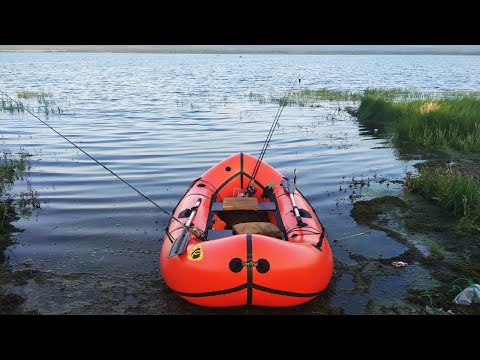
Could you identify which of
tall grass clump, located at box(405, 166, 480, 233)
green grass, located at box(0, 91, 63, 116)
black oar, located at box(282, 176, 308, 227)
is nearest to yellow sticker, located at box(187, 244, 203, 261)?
black oar, located at box(282, 176, 308, 227)

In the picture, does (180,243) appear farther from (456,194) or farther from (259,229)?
(456,194)

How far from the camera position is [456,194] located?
8461mm

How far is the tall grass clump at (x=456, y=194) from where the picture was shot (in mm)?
7773

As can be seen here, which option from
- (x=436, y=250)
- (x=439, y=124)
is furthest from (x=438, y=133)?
(x=436, y=250)

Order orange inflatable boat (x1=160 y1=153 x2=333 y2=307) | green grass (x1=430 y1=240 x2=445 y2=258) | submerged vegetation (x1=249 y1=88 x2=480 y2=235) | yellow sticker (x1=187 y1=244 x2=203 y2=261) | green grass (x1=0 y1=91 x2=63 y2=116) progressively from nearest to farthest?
orange inflatable boat (x1=160 y1=153 x2=333 y2=307) → yellow sticker (x1=187 y1=244 x2=203 y2=261) → green grass (x1=430 y1=240 x2=445 y2=258) → submerged vegetation (x1=249 y1=88 x2=480 y2=235) → green grass (x1=0 y1=91 x2=63 y2=116)

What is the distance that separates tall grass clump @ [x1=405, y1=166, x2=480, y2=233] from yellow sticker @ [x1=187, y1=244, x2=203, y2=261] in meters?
5.09

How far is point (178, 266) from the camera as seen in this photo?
558cm

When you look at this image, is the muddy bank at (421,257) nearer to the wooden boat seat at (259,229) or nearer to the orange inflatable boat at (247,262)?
the orange inflatable boat at (247,262)

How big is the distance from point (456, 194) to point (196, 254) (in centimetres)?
579

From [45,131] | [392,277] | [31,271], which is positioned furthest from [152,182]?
[45,131]

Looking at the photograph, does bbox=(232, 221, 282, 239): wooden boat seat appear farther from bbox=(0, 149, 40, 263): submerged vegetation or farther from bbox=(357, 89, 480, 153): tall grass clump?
bbox=(357, 89, 480, 153): tall grass clump

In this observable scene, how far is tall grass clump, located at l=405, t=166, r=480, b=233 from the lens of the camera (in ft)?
25.5

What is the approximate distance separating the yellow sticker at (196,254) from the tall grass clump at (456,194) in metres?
5.09

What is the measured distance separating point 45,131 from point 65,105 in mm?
7166
